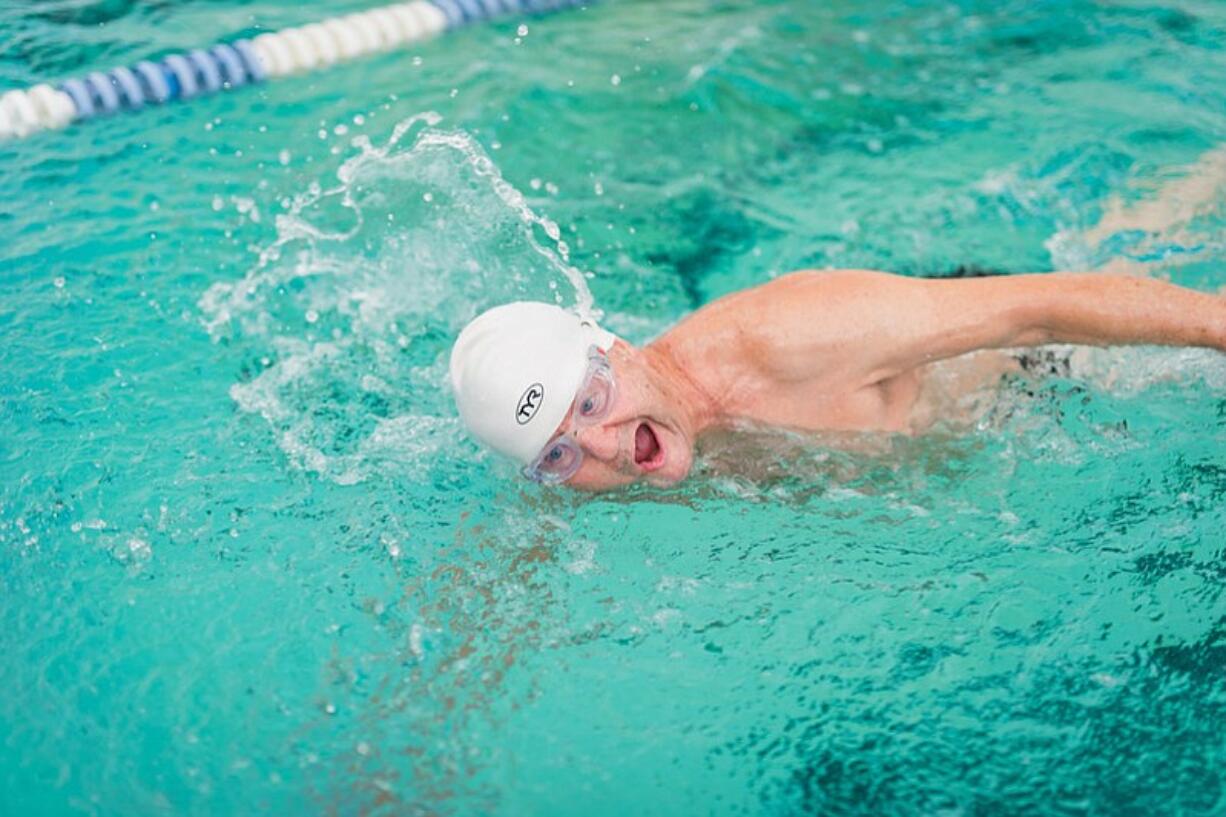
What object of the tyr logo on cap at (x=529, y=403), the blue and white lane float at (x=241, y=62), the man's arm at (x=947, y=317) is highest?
the man's arm at (x=947, y=317)

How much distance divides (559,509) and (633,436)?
0.99ft

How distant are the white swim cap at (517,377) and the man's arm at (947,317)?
1.43 ft

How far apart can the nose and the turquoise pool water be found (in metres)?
0.23

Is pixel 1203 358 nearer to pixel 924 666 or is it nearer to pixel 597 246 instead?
pixel 924 666

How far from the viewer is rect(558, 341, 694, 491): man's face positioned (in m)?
2.85

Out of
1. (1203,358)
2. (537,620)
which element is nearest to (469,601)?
(537,620)

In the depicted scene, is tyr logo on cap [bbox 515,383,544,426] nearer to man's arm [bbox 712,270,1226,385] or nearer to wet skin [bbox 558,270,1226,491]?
wet skin [bbox 558,270,1226,491]

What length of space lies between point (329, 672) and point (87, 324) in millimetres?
1708

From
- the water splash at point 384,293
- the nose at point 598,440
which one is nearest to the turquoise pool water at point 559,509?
the water splash at point 384,293

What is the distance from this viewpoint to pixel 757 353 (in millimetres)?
2896

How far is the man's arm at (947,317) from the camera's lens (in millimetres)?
2707

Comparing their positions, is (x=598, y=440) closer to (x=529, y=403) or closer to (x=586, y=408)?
(x=586, y=408)

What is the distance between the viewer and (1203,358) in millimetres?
3334

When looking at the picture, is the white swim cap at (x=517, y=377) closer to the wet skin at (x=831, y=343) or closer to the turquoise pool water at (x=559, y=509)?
the wet skin at (x=831, y=343)
